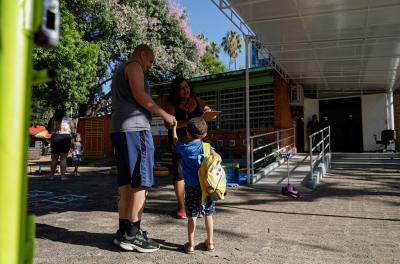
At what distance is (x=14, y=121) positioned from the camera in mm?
867

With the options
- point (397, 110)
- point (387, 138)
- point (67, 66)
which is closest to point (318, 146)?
point (387, 138)

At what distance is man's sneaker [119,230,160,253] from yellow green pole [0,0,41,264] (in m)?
2.57

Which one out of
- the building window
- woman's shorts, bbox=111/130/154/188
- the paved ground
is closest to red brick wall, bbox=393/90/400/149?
the building window

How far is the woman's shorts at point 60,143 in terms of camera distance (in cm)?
864

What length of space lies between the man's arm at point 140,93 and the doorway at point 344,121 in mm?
13421

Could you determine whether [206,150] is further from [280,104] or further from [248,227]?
[280,104]

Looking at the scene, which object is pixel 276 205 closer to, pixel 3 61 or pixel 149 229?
pixel 149 229

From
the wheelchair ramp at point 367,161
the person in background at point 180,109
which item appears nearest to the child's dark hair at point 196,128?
the person in background at point 180,109

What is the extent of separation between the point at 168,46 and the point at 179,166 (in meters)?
16.2

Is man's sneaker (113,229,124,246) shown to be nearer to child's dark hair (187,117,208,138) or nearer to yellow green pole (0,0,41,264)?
child's dark hair (187,117,208,138)

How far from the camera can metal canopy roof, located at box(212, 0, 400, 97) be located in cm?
668

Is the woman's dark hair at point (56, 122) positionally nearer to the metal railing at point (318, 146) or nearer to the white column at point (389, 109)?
the metal railing at point (318, 146)

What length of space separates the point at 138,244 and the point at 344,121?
1442cm

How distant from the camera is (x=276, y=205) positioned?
19.4 ft
